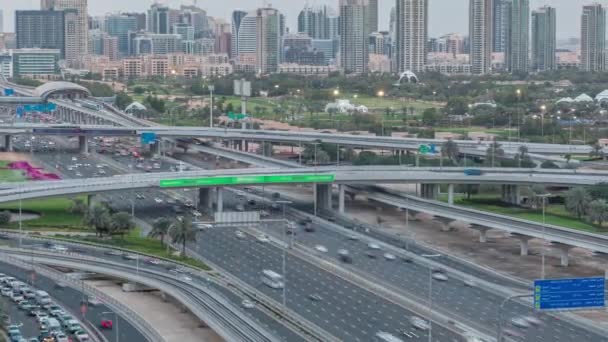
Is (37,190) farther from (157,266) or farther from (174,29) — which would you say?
(174,29)

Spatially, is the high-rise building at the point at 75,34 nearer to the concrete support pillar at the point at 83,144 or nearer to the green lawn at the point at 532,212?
the concrete support pillar at the point at 83,144

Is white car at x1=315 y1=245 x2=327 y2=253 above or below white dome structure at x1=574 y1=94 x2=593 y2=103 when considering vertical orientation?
below

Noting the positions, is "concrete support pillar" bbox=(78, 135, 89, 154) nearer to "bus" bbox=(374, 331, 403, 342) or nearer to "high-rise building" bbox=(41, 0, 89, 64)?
"bus" bbox=(374, 331, 403, 342)

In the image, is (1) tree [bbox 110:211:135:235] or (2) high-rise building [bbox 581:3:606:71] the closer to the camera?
(1) tree [bbox 110:211:135:235]

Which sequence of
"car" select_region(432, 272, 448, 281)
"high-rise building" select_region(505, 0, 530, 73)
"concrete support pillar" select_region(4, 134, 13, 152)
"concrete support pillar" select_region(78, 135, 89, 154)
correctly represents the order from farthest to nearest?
"high-rise building" select_region(505, 0, 530, 73) < "concrete support pillar" select_region(4, 134, 13, 152) < "concrete support pillar" select_region(78, 135, 89, 154) < "car" select_region(432, 272, 448, 281)

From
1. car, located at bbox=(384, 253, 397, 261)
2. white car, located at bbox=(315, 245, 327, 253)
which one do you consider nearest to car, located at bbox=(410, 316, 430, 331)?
car, located at bbox=(384, 253, 397, 261)

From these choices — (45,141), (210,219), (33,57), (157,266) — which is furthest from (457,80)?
(157,266)

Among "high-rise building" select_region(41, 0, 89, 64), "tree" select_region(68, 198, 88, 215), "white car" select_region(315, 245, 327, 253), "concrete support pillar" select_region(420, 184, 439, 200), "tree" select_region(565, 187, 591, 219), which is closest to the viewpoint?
"white car" select_region(315, 245, 327, 253)

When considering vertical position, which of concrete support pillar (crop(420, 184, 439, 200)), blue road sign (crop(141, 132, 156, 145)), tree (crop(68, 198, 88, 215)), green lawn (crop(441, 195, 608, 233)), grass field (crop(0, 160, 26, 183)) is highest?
blue road sign (crop(141, 132, 156, 145))
